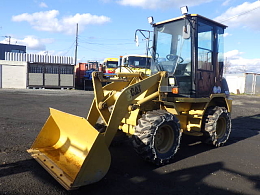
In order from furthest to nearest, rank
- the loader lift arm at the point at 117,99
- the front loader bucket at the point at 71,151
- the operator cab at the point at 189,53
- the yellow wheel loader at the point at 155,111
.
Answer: the operator cab at the point at 189,53
the loader lift arm at the point at 117,99
the yellow wheel loader at the point at 155,111
the front loader bucket at the point at 71,151

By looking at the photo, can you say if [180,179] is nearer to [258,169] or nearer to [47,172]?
[258,169]

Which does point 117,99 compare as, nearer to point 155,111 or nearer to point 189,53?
point 155,111

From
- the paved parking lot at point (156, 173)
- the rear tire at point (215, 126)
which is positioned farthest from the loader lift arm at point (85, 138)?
the rear tire at point (215, 126)

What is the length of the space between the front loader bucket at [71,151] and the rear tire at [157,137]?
835 mm

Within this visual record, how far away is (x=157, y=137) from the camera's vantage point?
15.7 feet

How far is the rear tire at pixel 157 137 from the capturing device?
433cm

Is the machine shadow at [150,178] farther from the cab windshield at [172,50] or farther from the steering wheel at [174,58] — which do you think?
the steering wheel at [174,58]

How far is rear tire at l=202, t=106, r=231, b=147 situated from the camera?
5.80 m

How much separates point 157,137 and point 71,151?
166 cm

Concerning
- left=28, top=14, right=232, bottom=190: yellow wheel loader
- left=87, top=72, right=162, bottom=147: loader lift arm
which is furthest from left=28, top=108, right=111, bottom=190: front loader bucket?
left=87, top=72, right=162, bottom=147: loader lift arm

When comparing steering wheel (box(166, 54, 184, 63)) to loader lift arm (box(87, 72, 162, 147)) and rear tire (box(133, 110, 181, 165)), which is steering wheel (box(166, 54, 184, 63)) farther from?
rear tire (box(133, 110, 181, 165))

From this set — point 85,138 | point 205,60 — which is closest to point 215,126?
point 205,60

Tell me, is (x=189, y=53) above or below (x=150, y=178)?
above

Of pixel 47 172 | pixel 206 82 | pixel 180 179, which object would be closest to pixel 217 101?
pixel 206 82
